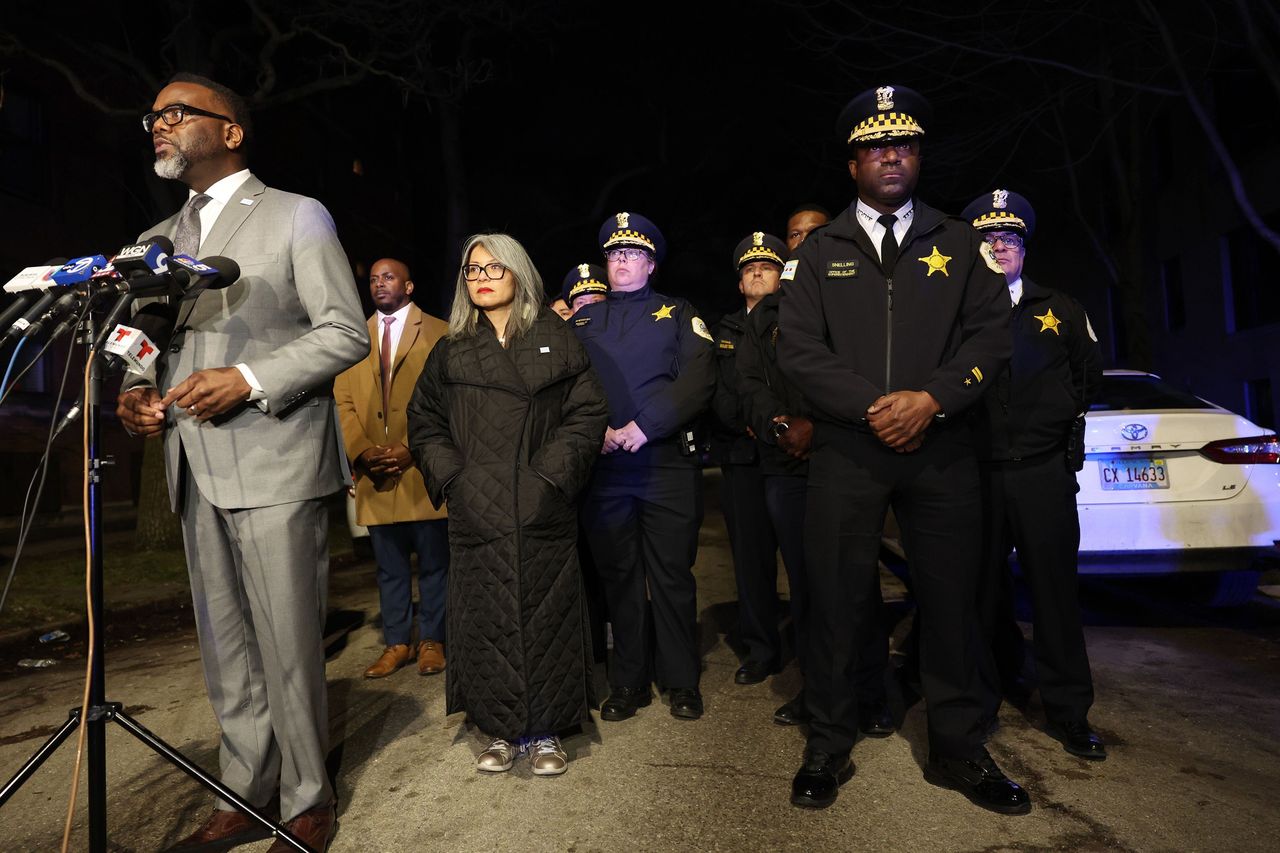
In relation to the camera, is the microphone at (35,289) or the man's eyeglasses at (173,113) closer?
the microphone at (35,289)

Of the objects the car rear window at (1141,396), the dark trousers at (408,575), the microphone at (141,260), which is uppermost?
the microphone at (141,260)

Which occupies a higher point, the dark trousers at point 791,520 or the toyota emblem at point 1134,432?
the toyota emblem at point 1134,432

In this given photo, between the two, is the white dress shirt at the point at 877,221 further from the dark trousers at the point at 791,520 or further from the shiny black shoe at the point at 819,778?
the shiny black shoe at the point at 819,778

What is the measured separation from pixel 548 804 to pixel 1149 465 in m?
4.05

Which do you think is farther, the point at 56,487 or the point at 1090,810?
the point at 56,487

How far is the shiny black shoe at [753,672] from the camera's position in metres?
4.69

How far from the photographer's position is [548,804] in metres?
3.20

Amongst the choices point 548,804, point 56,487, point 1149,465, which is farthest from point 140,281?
point 56,487

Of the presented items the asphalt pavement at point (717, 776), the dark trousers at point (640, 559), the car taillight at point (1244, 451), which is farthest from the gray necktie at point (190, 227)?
the car taillight at point (1244, 451)

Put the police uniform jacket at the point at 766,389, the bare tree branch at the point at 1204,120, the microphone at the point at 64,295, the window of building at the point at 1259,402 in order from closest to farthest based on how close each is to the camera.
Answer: the microphone at the point at 64,295, the police uniform jacket at the point at 766,389, the bare tree branch at the point at 1204,120, the window of building at the point at 1259,402

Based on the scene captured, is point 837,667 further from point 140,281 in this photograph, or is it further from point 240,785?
point 140,281

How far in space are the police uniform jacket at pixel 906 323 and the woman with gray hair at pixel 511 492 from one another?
3.28 ft

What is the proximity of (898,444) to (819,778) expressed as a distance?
120 cm

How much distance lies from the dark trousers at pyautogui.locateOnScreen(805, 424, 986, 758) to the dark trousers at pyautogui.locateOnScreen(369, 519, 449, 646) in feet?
8.48
